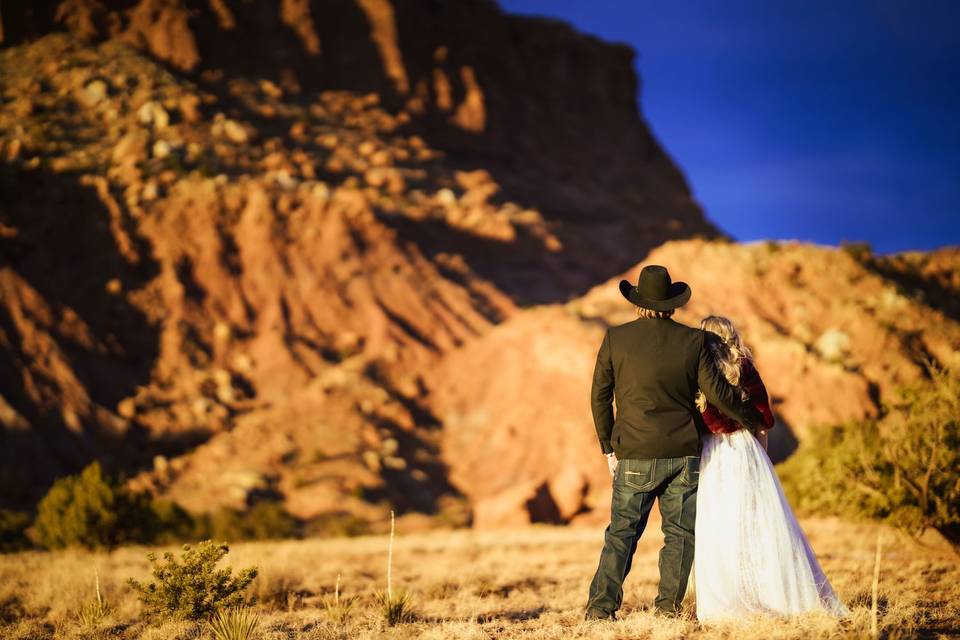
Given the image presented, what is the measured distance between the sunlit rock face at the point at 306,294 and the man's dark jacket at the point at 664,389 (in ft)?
46.1

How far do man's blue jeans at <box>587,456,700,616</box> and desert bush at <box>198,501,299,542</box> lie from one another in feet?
46.6

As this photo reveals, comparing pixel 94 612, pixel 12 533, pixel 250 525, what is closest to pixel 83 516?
pixel 12 533

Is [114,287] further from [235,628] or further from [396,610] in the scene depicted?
[235,628]

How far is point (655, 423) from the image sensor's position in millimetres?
5000

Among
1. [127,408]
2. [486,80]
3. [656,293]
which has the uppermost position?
[486,80]

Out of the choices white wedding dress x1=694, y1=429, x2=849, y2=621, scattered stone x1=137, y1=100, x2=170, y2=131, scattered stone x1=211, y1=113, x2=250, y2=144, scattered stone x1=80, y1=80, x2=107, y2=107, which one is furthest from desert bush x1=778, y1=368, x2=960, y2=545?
scattered stone x1=80, y1=80, x2=107, y2=107

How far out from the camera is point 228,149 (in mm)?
31172

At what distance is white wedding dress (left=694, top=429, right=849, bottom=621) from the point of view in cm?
495

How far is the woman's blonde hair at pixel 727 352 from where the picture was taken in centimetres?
511

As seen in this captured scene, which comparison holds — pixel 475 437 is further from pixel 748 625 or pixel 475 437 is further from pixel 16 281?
pixel 748 625

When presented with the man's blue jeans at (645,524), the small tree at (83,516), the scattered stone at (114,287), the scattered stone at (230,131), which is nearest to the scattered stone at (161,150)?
the scattered stone at (230,131)

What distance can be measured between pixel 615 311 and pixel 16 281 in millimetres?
18789

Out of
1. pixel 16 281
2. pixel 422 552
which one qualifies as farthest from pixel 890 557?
pixel 16 281

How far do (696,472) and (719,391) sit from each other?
556mm
